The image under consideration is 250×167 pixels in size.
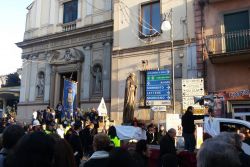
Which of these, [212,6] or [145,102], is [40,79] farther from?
[212,6]

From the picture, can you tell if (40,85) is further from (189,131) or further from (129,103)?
(189,131)

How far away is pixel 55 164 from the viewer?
8.41ft

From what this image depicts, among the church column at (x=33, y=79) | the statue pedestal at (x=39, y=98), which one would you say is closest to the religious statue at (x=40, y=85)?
the statue pedestal at (x=39, y=98)

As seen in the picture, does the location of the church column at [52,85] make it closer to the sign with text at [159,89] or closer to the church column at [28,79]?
the church column at [28,79]

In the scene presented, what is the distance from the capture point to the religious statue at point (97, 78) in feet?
70.6

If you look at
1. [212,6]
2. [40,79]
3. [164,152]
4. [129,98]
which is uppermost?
[212,6]

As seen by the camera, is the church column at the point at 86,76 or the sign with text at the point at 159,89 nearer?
the sign with text at the point at 159,89

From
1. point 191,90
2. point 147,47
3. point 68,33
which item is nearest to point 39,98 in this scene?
point 68,33

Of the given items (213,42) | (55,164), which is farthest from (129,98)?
(55,164)

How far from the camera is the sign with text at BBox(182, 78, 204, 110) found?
611 inches

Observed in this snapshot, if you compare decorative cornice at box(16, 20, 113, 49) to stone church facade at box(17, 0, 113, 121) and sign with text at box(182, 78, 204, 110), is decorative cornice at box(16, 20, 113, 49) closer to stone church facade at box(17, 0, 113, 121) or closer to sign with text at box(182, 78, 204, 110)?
stone church facade at box(17, 0, 113, 121)

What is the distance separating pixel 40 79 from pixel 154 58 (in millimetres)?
10537

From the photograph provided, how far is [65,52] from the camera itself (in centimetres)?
2359

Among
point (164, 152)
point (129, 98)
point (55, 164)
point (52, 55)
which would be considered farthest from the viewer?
point (52, 55)
